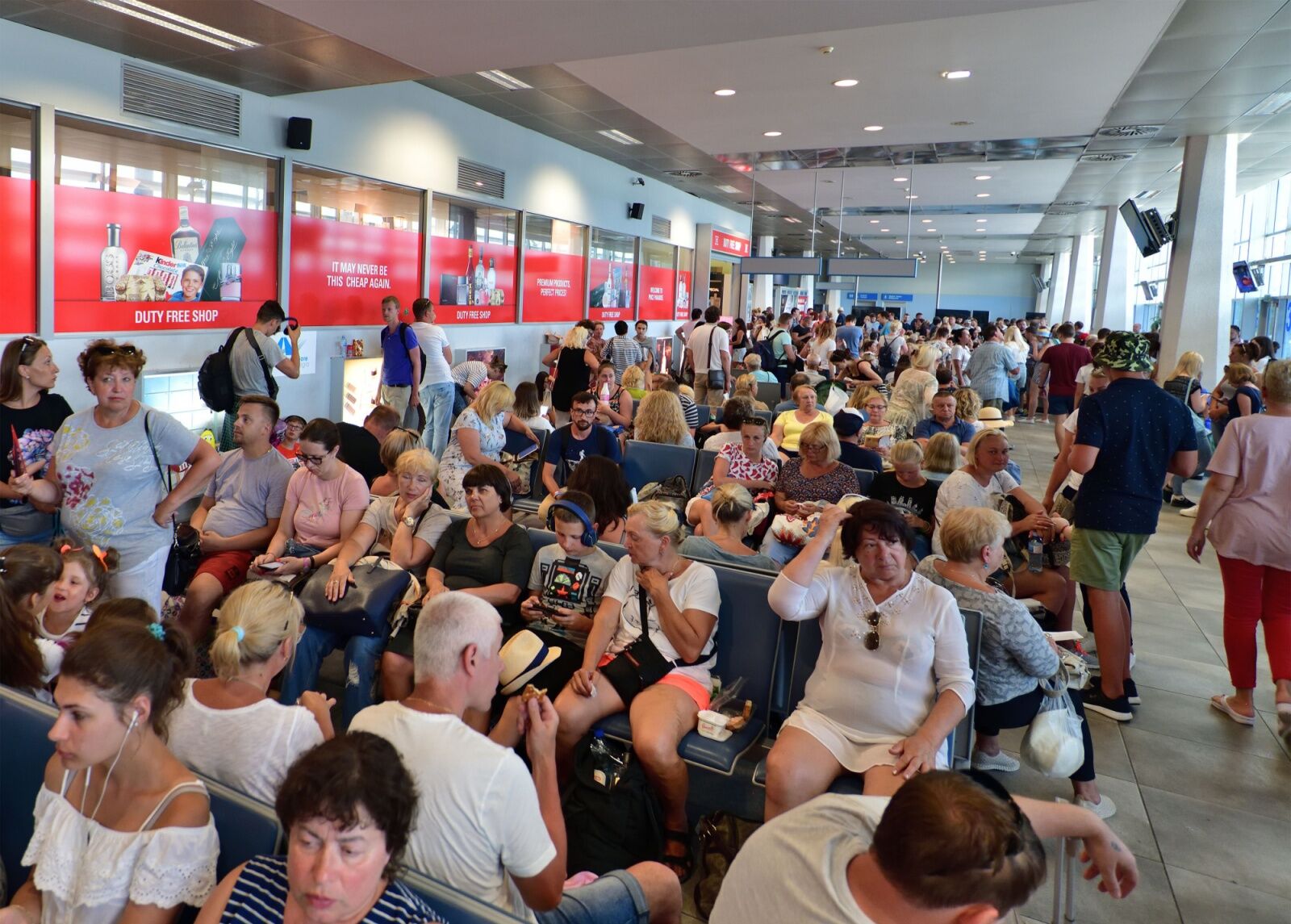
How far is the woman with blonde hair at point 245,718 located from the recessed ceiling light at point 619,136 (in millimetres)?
9343

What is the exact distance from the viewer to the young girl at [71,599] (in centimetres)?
279

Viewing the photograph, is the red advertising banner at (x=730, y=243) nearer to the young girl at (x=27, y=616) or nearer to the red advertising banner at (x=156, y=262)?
the red advertising banner at (x=156, y=262)

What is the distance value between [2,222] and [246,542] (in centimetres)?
362

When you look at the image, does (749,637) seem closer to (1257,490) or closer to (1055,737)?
(1055,737)

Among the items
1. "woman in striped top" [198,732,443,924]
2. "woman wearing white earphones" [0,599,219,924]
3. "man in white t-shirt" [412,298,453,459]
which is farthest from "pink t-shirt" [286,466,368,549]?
"man in white t-shirt" [412,298,453,459]

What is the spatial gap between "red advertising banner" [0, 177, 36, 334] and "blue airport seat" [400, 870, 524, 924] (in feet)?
20.1

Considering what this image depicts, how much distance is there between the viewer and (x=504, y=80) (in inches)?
328

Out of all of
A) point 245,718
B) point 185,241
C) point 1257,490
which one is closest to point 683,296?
point 185,241

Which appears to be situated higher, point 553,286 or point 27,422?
point 553,286

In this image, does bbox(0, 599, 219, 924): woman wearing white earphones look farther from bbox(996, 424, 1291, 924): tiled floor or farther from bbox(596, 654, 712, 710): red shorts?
bbox(996, 424, 1291, 924): tiled floor

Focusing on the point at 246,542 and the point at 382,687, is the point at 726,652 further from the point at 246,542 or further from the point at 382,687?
the point at 246,542

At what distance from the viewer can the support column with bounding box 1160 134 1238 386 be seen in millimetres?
10367

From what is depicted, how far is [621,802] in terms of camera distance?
2.84 metres

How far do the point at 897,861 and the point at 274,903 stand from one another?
41.1 inches
